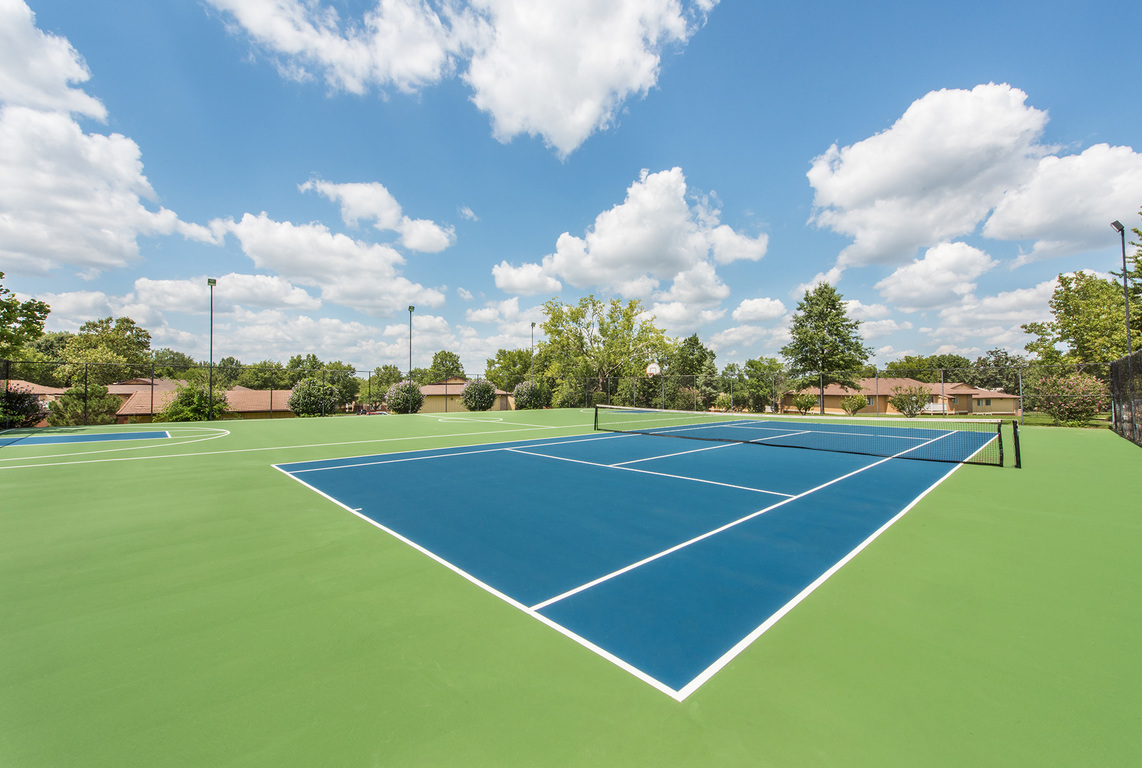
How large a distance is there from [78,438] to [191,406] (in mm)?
7830

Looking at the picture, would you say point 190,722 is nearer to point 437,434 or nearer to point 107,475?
point 107,475

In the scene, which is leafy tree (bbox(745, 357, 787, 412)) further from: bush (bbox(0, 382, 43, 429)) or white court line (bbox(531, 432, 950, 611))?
bush (bbox(0, 382, 43, 429))

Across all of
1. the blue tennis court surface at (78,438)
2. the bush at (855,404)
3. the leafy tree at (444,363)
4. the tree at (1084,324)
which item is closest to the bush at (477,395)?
the blue tennis court surface at (78,438)

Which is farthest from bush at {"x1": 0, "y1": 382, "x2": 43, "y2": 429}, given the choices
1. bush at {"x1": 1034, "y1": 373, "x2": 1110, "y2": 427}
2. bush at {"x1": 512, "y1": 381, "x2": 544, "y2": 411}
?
bush at {"x1": 1034, "y1": 373, "x2": 1110, "y2": 427}

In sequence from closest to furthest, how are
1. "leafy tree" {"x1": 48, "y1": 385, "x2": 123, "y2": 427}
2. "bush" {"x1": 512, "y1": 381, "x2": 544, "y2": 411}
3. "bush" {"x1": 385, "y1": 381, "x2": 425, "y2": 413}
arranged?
"leafy tree" {"x1": 48, "y1": 385, "x2": 123, "y2": 427} < "bush" {"x1": 385, "y1": 381, "x2": 425, "y2": 413} < "bush" {"x1": 512, "y1": 381, "x2": 544, "y2": 411}

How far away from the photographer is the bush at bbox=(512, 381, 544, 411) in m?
33.6

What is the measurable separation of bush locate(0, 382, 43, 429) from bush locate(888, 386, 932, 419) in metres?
43.3

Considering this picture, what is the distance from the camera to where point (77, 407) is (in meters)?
20.3

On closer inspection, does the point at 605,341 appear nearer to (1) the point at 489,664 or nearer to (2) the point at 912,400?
(2) the point at 912,400

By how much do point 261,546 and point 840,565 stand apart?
616 cm

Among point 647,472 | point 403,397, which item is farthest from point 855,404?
A: point 403,397

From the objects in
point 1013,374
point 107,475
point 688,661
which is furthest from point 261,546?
point 1013,374

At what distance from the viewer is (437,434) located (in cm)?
1606

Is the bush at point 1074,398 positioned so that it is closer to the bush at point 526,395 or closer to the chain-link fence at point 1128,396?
the chain-link fence at point 1128,396
